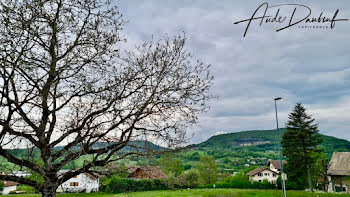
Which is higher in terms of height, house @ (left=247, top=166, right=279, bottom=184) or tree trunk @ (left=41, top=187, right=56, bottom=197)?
tree trunk @ (left=41, top=187, right=56, bottom=197)

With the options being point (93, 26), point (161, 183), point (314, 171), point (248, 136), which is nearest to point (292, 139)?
point (314, 171)

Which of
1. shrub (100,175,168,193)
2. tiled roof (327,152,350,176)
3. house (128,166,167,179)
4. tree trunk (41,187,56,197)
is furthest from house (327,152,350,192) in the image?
tree trunk (41,187,56,197)

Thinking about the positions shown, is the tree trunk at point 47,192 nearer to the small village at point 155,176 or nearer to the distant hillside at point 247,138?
the small village at point 155,176

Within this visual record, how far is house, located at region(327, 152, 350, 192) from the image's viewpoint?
33625 mm

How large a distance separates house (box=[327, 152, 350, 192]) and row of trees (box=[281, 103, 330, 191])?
3.54 feet

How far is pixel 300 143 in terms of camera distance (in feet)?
122

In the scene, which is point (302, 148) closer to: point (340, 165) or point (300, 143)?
point (300, 143)

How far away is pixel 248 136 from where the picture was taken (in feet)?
610

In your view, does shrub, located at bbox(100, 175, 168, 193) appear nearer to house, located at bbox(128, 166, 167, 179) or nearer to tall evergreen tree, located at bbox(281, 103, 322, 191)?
house, located at bbox(128, 166, 167, 179)

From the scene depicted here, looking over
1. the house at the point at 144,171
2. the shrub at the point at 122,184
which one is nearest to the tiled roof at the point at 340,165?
the house at the point at 144,171

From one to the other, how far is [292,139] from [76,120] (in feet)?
126

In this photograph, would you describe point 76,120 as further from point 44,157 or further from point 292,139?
point 292,139

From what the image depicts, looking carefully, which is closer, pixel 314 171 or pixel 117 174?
pixel 117 174

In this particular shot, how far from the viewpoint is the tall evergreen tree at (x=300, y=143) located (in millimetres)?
36281
